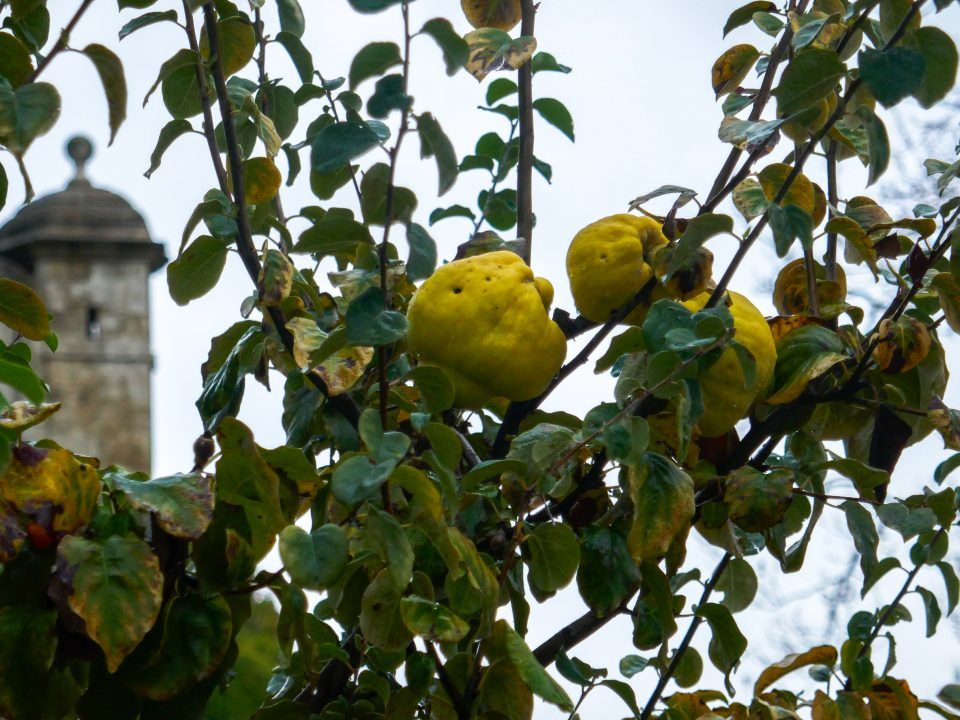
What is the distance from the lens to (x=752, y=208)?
0.80m

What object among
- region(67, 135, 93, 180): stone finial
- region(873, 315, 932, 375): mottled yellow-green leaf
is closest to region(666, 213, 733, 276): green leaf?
region(873, 315, 932, 375): mottled yellow-green leaf

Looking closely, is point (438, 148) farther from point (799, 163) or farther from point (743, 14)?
point (743, 14)

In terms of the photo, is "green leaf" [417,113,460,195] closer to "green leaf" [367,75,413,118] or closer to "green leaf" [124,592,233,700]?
"green leaf" [367,75,413,118]

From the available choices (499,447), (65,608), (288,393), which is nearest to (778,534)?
(499,447)

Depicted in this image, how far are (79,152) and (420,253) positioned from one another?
35.1ft

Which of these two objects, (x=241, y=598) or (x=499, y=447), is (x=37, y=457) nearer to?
(x=241, y=598)

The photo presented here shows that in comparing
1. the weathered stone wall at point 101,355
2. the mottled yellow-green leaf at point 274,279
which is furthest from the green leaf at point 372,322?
the weathered stone wall at point 101,355

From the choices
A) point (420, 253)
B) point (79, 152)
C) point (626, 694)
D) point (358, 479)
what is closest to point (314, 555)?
point (358, 479)

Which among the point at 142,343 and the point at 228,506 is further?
the point at 142,343

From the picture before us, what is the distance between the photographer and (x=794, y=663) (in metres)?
1.00

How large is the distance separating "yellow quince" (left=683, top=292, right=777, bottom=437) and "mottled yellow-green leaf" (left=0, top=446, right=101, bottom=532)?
0.36 m

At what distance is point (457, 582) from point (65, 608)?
210 mm

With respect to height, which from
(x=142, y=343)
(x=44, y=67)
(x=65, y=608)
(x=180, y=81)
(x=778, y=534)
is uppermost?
(x=142, y=343)

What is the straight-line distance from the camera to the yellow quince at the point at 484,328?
800 mm
